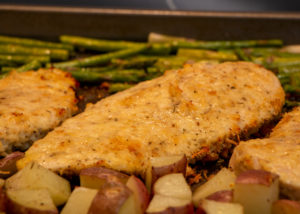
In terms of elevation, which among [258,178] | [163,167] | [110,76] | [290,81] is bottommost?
[163,167]

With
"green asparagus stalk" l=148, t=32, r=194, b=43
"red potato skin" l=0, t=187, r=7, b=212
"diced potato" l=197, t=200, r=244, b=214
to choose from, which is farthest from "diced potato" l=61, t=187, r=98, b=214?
"green asparagus stalk" l=148, t=32, r=194, b=43

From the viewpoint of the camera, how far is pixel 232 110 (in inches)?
177

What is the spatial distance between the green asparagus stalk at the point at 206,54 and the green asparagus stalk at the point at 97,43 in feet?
2.55

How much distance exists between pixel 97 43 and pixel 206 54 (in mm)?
1844

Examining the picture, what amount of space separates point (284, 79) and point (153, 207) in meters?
3.59

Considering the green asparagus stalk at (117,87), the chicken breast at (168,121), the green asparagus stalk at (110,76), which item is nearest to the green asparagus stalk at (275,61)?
the chicken breast at (168,121)

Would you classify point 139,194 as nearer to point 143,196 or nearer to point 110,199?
point 143,196

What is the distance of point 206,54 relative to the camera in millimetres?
6547

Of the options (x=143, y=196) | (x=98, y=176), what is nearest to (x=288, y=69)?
(x=143, y=196)

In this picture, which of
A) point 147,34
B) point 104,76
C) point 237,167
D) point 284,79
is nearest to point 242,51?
point 284,79

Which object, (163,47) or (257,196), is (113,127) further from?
(163,47)

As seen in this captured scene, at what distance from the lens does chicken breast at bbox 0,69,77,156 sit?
4254 mm

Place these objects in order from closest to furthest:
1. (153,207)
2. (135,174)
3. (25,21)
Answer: (153,207), (135,174), (25,21)

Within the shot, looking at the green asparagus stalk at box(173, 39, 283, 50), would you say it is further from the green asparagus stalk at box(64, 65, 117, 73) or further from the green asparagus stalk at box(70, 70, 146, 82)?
the green asparagus stalk at box(64, 65, 117, 73)
